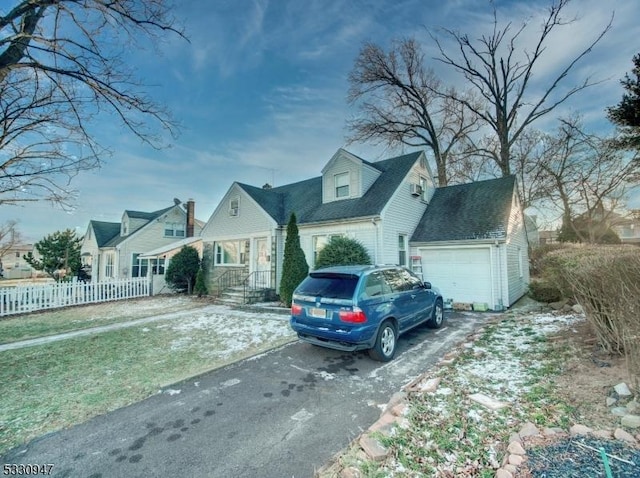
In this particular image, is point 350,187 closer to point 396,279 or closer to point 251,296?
point 251,296

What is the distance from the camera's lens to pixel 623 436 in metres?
2.80

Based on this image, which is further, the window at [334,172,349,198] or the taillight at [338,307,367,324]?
the window at [334,172,349,198]

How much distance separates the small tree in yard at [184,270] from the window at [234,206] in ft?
12.5

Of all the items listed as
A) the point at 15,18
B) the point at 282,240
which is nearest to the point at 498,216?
the point at 282,240

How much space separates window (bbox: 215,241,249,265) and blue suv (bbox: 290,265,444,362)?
10.4 m

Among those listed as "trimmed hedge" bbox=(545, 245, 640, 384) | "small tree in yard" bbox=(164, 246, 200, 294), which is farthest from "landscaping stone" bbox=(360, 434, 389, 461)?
"small tree in yard" bbox=(164, 246, 200, 294)

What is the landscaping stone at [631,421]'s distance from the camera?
9.61ft

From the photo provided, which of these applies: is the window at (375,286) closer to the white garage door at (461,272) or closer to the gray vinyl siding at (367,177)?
the white garage door at (461,272)

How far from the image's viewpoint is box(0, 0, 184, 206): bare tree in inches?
222

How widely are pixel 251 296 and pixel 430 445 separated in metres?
11.6

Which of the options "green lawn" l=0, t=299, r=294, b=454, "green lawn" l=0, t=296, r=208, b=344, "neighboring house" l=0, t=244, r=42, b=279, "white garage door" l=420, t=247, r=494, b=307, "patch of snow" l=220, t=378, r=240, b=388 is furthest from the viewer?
"neighboring house" l=0, t=244, r=42, b=279

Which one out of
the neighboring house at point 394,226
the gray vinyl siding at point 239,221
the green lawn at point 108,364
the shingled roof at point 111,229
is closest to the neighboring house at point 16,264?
the shingled roof at point 111,229

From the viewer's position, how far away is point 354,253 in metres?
11.6

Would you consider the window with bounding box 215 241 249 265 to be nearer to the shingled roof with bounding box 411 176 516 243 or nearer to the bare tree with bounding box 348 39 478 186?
the shingled roof with bounding box 411 176 516 243
